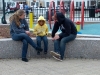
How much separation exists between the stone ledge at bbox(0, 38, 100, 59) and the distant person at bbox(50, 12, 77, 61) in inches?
9.0

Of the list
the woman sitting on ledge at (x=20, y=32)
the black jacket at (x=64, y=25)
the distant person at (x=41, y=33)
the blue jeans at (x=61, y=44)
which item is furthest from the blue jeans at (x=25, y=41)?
the black jacket at (x=64, y=25)

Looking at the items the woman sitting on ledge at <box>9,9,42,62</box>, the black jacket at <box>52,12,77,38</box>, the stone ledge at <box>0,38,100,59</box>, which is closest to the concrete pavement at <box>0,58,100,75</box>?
the stone ledge at <box>0,38,100,59</box>

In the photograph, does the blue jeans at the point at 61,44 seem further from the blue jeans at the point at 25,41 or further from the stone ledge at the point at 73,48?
the blue jeans at the point at 25,41

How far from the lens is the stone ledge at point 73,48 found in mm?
7195

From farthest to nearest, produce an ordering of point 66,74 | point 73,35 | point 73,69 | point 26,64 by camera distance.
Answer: point 73,35, point 26,64, point 73,69, point 66,74

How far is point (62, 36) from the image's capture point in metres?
7.16

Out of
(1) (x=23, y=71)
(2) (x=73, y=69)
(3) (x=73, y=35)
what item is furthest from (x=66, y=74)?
(3) (x=73, y=35)

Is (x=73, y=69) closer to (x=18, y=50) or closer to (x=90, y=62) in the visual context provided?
(x=90, y=62)

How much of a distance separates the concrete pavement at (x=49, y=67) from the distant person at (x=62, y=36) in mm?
225

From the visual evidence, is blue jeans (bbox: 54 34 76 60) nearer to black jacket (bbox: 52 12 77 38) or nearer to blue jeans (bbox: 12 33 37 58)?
black jacket (bbox: 52 12 77 38)

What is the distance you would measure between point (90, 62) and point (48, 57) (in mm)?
1158

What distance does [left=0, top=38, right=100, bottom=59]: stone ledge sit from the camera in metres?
7.20

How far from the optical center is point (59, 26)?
724 cm

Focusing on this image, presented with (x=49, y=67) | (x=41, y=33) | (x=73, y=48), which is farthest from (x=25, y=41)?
(x=73, y=48)
